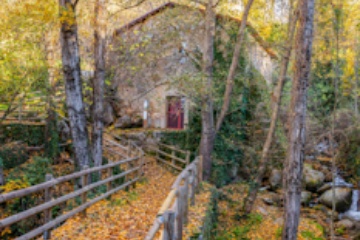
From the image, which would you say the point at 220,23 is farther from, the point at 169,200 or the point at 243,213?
the point at 169,200

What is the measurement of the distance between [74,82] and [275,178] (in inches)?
494

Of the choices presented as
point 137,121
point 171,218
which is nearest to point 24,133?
point 137,121

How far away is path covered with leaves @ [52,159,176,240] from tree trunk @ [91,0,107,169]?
2.00m

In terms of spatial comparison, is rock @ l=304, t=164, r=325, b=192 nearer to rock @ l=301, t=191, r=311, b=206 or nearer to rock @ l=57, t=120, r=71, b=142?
rock @ l=301, t=191, r=311, b=206

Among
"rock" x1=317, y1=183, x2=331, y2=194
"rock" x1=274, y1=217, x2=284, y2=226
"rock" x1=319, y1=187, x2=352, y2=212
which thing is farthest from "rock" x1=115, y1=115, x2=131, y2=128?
"rock" x1=319, y1=187, x2=352, y2=212

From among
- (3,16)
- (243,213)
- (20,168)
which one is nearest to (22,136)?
(20,168)

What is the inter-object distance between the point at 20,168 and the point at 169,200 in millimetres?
9068

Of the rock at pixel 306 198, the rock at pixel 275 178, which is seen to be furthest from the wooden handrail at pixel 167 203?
the rock at pixel 275 178

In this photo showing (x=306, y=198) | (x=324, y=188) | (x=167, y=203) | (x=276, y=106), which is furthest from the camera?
(x=324, y=188)

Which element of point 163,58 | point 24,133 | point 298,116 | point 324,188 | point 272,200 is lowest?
point 272,200

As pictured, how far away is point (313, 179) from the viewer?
16297mm

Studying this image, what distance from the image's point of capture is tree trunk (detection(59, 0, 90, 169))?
817 cm

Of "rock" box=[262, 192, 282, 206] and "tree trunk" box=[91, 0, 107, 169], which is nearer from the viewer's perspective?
"tree trunk" box=[91, 0, 107, 169]

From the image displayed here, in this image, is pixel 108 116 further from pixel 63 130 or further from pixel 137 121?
pixel 63 130
